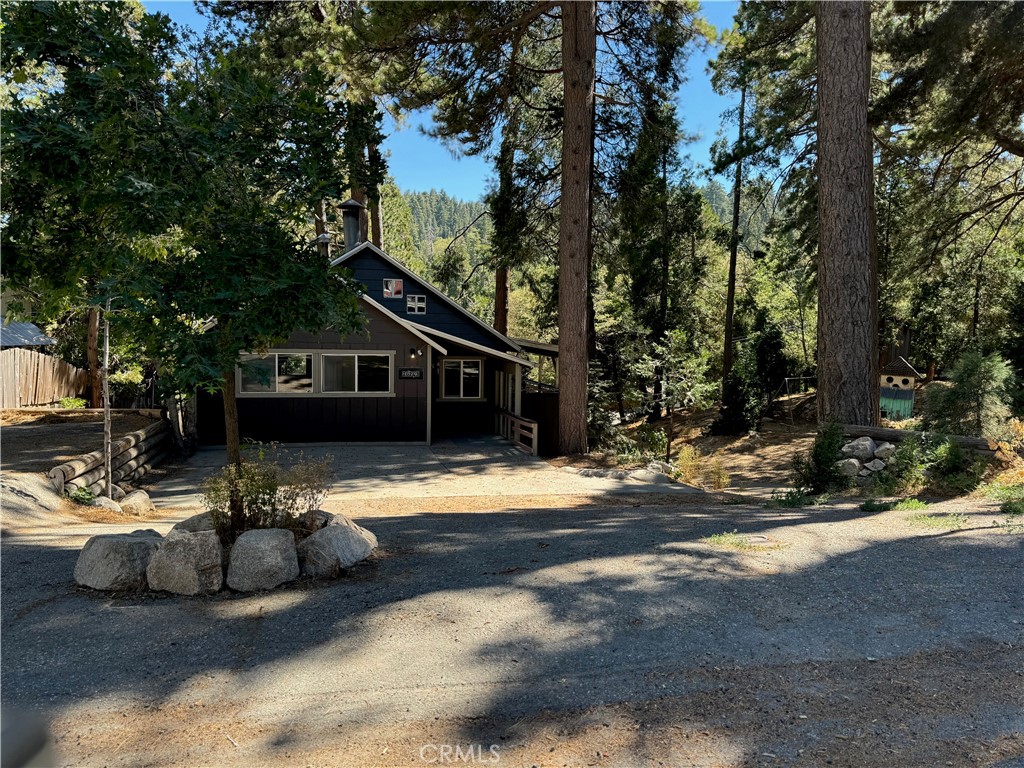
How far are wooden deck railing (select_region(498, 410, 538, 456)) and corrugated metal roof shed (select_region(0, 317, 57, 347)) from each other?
13664 millimetres

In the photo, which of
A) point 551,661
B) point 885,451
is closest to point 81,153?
point 551,661

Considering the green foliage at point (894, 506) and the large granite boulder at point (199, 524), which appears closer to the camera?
the large granite boulder at point (199, 524)

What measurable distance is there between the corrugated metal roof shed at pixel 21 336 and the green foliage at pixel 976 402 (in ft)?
74.6

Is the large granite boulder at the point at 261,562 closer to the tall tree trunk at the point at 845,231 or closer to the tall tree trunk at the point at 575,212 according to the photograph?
the tall tree trunk at the point at 845,231

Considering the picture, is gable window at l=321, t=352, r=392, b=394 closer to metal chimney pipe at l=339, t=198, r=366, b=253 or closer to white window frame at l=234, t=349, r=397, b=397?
white window frame at l=234, t=349, r=397, b=397

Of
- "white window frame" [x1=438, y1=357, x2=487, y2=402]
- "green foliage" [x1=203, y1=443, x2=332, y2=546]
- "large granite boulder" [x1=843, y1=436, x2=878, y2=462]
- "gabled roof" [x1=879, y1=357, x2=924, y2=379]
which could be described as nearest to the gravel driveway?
"green foliage" [x1=203, y1=443, x2=332, y2=546]

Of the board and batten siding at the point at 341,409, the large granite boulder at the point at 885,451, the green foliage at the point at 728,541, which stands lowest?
the green foliage at the point at 728,541

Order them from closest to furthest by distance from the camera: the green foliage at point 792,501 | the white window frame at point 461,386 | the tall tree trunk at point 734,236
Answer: the green foliage at point 792,501, the white window frame at point 461,386, the tall tree trunk at point 734,236

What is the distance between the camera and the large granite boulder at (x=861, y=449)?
9.98m

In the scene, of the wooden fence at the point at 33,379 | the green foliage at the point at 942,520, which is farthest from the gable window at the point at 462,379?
the green foliage at the point at 942,520

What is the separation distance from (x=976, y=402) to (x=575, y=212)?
29.1 feet

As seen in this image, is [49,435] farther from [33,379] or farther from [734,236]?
[734,236]

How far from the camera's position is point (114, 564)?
14.8 ft

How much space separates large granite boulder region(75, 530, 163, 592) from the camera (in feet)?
14.7
